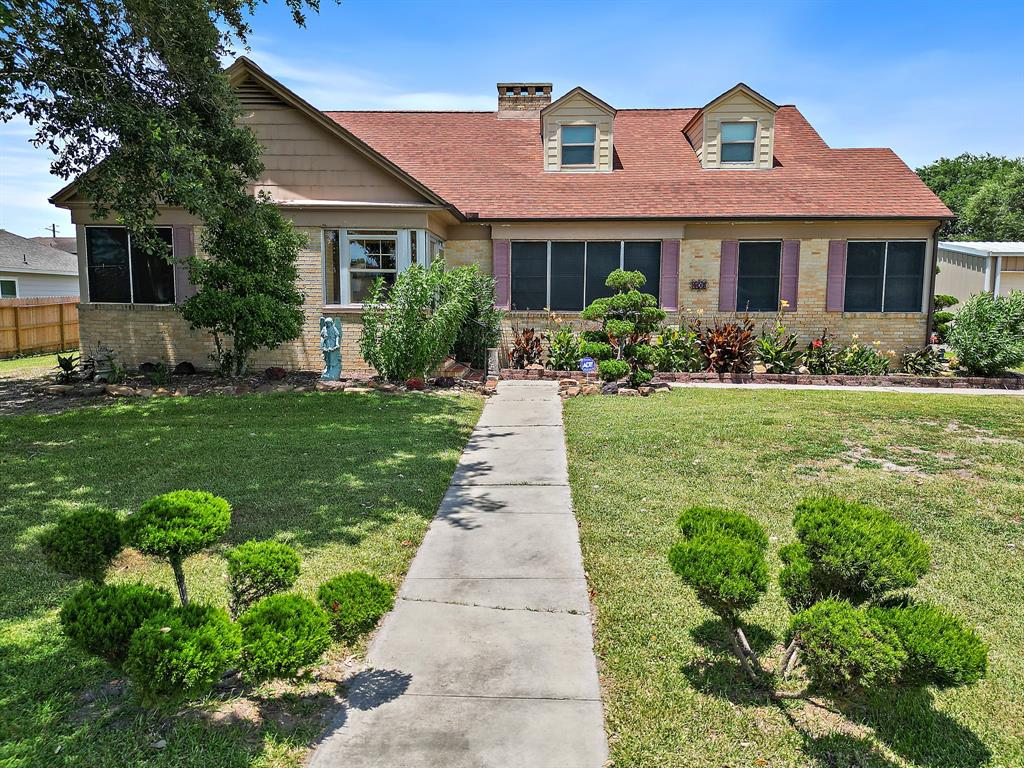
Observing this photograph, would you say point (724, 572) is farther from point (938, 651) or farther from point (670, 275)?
point (670, 275)

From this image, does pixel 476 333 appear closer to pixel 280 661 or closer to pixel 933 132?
pixel 280 661

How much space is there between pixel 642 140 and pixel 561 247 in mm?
4728

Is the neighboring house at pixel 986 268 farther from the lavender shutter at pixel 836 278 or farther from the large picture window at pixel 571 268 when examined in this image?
the large picture window at pixel 571 268

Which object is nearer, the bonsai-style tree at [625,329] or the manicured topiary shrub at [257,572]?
the manicured topiary shrub at [257,572]

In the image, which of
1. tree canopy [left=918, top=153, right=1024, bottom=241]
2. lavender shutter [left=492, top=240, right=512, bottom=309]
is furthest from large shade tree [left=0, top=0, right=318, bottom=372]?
tree canopy [left=918, top=153, right=1024, bottom=241]

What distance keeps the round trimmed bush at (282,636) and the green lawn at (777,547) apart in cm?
131

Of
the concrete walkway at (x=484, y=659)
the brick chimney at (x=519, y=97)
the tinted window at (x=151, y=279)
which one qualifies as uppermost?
the brick chimney at (x=519, y=97)

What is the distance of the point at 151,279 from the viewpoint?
14320 mm

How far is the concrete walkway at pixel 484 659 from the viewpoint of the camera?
2.83 m

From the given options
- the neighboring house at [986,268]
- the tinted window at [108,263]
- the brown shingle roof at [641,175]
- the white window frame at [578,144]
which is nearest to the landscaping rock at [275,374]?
the tinted window at [108,263]

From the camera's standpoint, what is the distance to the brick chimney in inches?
764

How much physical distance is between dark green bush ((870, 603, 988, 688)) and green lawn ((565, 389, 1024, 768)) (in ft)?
1.66

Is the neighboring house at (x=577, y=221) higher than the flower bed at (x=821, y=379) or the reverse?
higher

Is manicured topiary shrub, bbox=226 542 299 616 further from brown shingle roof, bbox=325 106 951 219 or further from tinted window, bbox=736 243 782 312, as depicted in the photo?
tinted window, bbox=736 243 782 312
